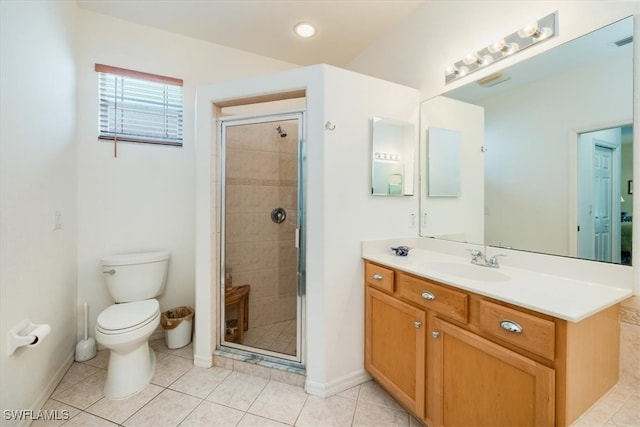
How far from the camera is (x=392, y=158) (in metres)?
1.87

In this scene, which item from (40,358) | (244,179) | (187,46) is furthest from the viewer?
(187,46)

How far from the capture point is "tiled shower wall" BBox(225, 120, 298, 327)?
78.6 inches

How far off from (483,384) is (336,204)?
1.12 meters

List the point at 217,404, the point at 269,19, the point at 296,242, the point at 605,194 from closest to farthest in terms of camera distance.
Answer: the point at 605,194
the point at 217,404
the point at 296,242
the point at 269,19

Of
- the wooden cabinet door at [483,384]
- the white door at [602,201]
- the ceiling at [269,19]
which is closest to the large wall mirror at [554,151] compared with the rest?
the white door at [602,201]

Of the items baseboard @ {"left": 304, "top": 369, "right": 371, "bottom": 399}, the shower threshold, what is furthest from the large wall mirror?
the shower threshold

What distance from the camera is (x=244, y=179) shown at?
2.20m

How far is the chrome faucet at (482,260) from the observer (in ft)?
4.75

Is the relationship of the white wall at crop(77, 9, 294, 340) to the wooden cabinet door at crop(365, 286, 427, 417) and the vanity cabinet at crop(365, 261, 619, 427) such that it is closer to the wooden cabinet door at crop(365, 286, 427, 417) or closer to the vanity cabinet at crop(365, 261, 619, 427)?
the wooden cabinet door at crop(365, 286, 427, 417)

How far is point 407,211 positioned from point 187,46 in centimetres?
242

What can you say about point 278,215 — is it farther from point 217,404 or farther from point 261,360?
point 217,404

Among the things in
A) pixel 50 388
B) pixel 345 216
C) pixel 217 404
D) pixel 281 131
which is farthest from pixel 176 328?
pixel 281 131

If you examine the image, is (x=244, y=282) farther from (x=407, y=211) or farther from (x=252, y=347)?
(x=407, y=211)

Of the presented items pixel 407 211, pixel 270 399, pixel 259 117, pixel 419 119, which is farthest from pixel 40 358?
pixel 419 119
